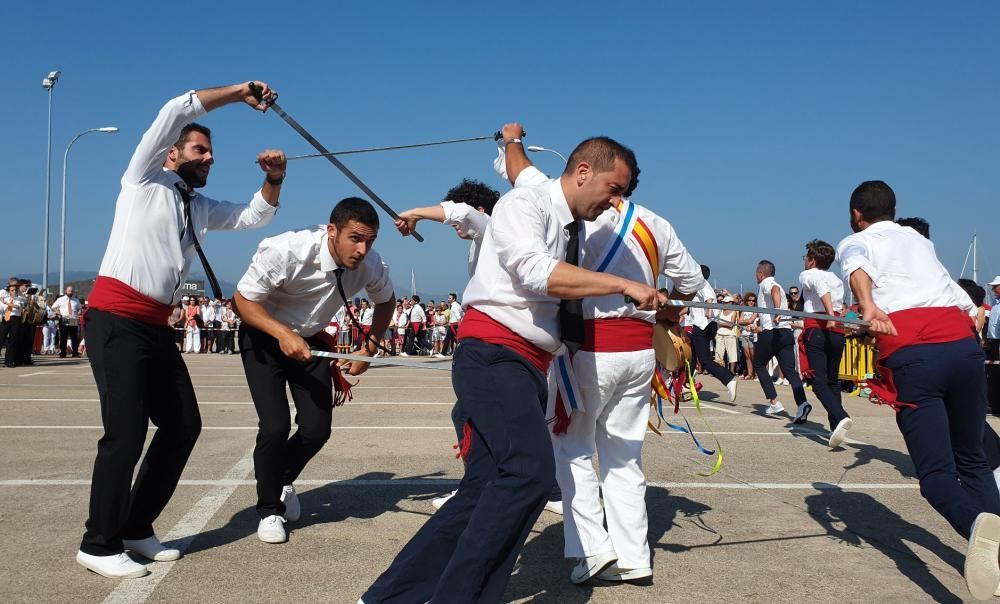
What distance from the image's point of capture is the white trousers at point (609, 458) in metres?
4.00

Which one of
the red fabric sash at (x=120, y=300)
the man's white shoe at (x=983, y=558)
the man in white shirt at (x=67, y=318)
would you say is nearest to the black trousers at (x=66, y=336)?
the man in white shirt at (x=67, y=318)

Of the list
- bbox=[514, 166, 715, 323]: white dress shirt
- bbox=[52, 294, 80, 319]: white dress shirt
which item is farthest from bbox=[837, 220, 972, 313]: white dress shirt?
bbox=[52, 294, 80, 319]: white dress shirt

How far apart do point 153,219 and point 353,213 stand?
1.06m

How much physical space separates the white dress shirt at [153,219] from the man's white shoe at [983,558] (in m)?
3.69

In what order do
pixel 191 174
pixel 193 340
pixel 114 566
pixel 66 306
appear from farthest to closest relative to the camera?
pixel 193 340
pixel 66 306
pixel 191 174
pixel 114 566

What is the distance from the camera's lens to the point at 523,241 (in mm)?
3227

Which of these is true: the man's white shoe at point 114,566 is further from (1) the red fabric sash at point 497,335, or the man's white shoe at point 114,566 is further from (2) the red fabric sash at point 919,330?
(2) the red fabric sash at point 919,330

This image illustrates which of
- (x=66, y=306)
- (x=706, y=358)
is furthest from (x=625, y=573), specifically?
(x=66, y=306)

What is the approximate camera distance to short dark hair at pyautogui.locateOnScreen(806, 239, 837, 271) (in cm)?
881

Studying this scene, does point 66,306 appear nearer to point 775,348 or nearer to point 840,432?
point 775,348

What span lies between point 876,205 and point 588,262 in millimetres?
1622

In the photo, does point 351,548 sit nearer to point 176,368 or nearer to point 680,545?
point 176,368

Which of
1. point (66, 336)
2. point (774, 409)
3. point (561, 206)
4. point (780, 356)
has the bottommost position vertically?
point (66, 336)

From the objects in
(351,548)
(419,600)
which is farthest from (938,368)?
(351,548)
